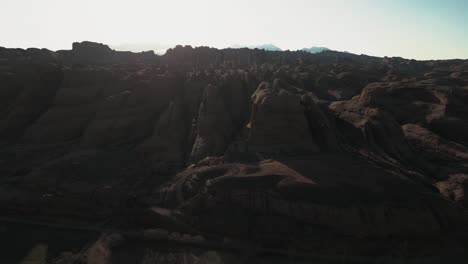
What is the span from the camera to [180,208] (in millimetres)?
21172

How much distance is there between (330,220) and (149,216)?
415 inches

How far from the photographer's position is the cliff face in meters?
19.8

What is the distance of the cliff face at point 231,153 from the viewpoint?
19.8 metres

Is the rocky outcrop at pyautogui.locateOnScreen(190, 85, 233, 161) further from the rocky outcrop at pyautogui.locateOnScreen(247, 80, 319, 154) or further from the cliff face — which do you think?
the rocky outcrop at pyautogui.locateOnScreen(247, 80, 319, 154)

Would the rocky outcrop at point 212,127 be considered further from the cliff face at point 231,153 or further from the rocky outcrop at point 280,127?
the rocky outcrop at point 280,127

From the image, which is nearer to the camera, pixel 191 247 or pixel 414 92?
pixel 191 247

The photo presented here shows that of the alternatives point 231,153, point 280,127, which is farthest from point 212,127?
point 280,127

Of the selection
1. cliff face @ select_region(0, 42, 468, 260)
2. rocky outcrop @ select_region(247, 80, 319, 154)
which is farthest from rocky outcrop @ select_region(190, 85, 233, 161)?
rocky outcrop @ select_region(247, 80, 319, 154)

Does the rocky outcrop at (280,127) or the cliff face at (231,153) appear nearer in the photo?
the cliff face at (231,153)

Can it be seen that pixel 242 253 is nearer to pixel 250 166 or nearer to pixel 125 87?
pixel 250 166

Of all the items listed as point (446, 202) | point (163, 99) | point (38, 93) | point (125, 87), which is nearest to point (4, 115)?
point (38, 93)

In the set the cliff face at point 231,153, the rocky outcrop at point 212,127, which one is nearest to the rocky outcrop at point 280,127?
the cliff face at point 231,153

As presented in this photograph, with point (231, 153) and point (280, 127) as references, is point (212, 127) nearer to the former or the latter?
point (231, 153)

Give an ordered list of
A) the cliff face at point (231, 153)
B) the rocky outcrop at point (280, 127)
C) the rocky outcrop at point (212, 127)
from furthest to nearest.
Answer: the rocky outcrop at point (212, 127), the rocky outcrop at point (280, 127), the cliff face at point (231, 153)
